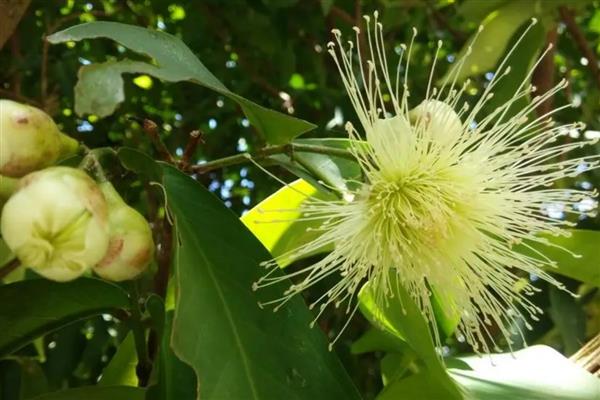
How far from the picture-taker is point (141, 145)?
72.3 inches

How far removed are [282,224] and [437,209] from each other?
17cm

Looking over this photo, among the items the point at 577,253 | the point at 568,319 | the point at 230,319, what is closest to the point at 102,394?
the point at 230,319

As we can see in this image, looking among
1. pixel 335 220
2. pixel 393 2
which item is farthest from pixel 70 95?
pixel 335 220

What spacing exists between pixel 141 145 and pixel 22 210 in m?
1.25

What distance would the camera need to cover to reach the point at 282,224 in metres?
0.94

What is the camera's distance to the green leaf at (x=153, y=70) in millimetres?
664

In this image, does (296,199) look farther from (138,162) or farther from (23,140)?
(23,140)

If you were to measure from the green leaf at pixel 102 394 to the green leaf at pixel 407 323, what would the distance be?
0.24 metres

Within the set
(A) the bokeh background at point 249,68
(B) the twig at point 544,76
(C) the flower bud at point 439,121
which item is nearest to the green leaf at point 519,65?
(A) the bokeh background at point 249,68

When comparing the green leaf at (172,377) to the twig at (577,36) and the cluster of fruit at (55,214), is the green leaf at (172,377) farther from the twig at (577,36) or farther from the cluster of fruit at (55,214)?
the twig at (577,36)

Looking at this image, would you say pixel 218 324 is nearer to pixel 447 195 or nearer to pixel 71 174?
pixel 71 174

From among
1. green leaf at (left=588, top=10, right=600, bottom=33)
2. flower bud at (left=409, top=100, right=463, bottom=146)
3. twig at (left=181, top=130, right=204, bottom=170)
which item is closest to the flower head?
flower bud at (left=409, top=100, right=463, bottom=146)

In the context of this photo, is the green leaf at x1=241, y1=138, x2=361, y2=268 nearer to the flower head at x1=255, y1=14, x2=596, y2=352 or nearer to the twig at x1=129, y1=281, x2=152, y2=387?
the flower head at x1=255, y1=14, x2=596, y2=352

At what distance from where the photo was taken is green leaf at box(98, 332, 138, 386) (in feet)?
3.02
